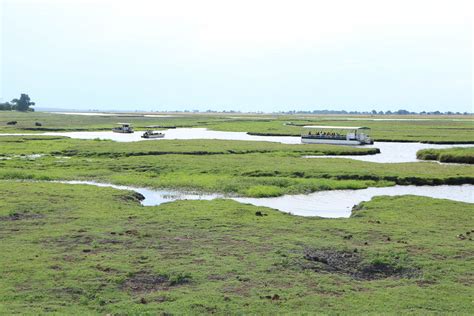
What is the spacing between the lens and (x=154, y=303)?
12.6 meters

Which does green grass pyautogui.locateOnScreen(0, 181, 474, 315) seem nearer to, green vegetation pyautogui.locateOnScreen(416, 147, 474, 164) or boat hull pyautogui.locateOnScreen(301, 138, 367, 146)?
green vegetation pyautogui.locateOnScreen(416, 147, 474, 164)

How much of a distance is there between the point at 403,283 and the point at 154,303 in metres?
6.92

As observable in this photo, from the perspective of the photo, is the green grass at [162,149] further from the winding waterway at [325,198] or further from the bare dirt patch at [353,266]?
the bare dirt patch at [353,266]

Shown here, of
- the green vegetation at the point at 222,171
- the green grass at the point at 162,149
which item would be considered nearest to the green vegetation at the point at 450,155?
the green vegetation at the point at 222,171

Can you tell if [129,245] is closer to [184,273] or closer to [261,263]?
[184,273]

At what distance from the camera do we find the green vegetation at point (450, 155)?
50.2 metres

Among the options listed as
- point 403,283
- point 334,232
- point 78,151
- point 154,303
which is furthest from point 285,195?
point 78,151

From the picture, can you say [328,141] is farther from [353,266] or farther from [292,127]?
[353,266]

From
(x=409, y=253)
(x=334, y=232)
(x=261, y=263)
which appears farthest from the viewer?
(x=334, y=232)

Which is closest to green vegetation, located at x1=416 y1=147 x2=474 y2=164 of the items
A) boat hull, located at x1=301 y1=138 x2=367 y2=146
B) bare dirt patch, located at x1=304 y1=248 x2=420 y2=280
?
boat hull, located at x1=301 y1=138 x2=367 y2=146

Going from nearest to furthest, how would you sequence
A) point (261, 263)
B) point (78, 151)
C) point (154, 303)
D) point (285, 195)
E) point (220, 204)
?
point (154, 303) → point (261, 263) → point (220, 204) → point (285, 195) → point (78, 151)

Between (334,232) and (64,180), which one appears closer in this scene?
(334,232)

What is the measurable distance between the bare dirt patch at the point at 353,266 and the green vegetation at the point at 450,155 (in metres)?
38.2

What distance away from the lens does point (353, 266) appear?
1590cm
